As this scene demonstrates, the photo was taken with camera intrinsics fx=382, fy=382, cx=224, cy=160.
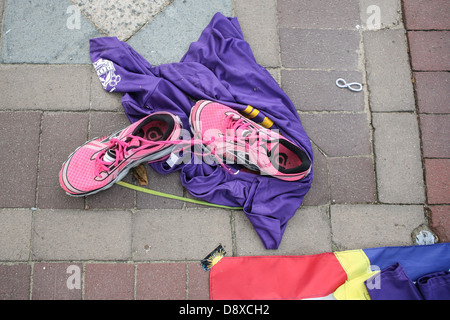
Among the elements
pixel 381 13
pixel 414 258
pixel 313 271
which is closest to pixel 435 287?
pixel 414 258

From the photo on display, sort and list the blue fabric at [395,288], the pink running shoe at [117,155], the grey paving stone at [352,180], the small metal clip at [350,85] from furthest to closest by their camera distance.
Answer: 1. the small metal clip at [350,85]
2. the grey paving stone at [352,180]
3. the pink running shoe at [117,155]
4. the blue fabric at [395,288]

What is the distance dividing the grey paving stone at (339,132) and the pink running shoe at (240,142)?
30 cm

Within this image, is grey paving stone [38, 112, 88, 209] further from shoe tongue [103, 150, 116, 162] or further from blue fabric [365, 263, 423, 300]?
blue fabric [365, 263, 423, 300]

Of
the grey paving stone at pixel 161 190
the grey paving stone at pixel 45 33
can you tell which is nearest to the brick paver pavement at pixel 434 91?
the grey paving stone at pixel 161 190

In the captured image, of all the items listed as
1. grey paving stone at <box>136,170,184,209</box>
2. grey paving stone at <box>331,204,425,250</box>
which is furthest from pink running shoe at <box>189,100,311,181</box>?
grey paving stone at <box>331,204,425,250</box>

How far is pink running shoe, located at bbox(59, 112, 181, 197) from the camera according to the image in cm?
202

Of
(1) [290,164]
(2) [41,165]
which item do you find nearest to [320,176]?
(1) [290,164]

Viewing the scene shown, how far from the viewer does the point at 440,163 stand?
230 centimetres

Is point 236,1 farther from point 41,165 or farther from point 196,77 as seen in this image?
point 41,165

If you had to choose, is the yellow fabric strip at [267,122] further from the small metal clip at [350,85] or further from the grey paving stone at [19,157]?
the grey paving stone at [19,157]

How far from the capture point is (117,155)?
203 centimetres

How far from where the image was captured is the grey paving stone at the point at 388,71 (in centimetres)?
237
